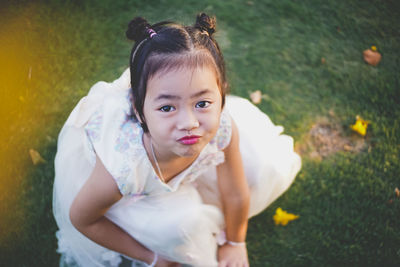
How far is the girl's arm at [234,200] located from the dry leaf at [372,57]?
173cm

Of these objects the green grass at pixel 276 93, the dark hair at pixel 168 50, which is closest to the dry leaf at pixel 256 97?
the green grass at pixel 276 93

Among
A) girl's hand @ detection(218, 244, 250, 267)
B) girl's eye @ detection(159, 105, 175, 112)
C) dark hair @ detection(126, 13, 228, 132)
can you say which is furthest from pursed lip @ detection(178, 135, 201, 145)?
girl's hand @ detection(218, 244, 250, 267)

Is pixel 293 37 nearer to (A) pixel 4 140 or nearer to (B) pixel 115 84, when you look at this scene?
(B) pixel 115 84

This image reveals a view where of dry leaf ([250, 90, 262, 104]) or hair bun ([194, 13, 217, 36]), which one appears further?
dry leaf ([250, 90, 262, 104])

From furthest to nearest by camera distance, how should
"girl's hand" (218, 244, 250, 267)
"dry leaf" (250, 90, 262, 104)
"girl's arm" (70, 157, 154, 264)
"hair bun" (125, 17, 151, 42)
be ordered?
"dry leaf" (250, 90, 262, 104) < "girl's hand" (218, 244, 250, 267) < "girl's arm" (70, 157, 154, 264) < "hair bun" (125, 17, 151, 42)

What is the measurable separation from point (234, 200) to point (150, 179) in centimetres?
51

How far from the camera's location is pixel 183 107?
122 cm

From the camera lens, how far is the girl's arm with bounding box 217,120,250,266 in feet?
5.46

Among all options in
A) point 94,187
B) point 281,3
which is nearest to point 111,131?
point 94,187

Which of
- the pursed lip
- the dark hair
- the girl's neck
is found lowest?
the girl's neck

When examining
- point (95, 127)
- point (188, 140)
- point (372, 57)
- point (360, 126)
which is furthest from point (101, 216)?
point (372, 57)

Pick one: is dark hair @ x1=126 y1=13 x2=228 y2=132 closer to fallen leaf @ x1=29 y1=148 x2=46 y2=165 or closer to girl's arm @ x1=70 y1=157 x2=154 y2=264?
girl's arm @ x1=70 y1=157 x2=154 y2=264

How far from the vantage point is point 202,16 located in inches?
53.2

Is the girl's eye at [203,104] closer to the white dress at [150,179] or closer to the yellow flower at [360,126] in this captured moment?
the white dress at [150,179]
